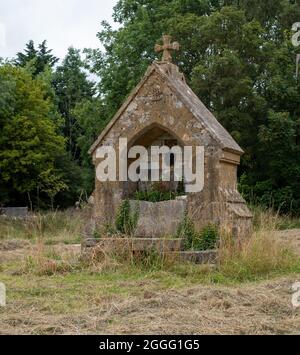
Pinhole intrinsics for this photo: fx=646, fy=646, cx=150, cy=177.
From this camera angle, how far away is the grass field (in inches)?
265

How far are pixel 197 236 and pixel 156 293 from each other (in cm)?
274

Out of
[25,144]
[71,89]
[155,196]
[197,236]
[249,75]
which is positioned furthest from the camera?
[71,89]

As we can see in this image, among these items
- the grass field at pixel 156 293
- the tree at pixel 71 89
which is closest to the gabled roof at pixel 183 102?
the grass field at pixel 156 293

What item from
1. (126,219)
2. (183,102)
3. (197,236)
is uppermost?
(183,102)

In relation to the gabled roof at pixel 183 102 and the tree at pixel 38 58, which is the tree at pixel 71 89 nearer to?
the tree at pixel 38 58

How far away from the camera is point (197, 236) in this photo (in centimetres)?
1095

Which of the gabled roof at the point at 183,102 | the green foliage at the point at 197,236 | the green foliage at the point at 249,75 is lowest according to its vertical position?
the green foliage at the point at 197,236

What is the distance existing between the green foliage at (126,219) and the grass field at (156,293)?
716 millimetres

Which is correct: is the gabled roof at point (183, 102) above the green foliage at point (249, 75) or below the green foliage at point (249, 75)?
below

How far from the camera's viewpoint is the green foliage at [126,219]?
11364 millimetres

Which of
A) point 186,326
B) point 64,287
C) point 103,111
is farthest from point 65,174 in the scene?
point 186,326

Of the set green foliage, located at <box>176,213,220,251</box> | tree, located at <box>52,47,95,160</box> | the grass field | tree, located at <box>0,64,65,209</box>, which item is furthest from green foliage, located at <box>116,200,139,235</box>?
tree, located at <box>52,47,95,160</box>

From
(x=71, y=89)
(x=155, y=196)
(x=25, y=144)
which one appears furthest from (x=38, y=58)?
(x=155, y=196)

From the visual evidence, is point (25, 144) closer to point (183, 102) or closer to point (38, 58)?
point (38, 58)
